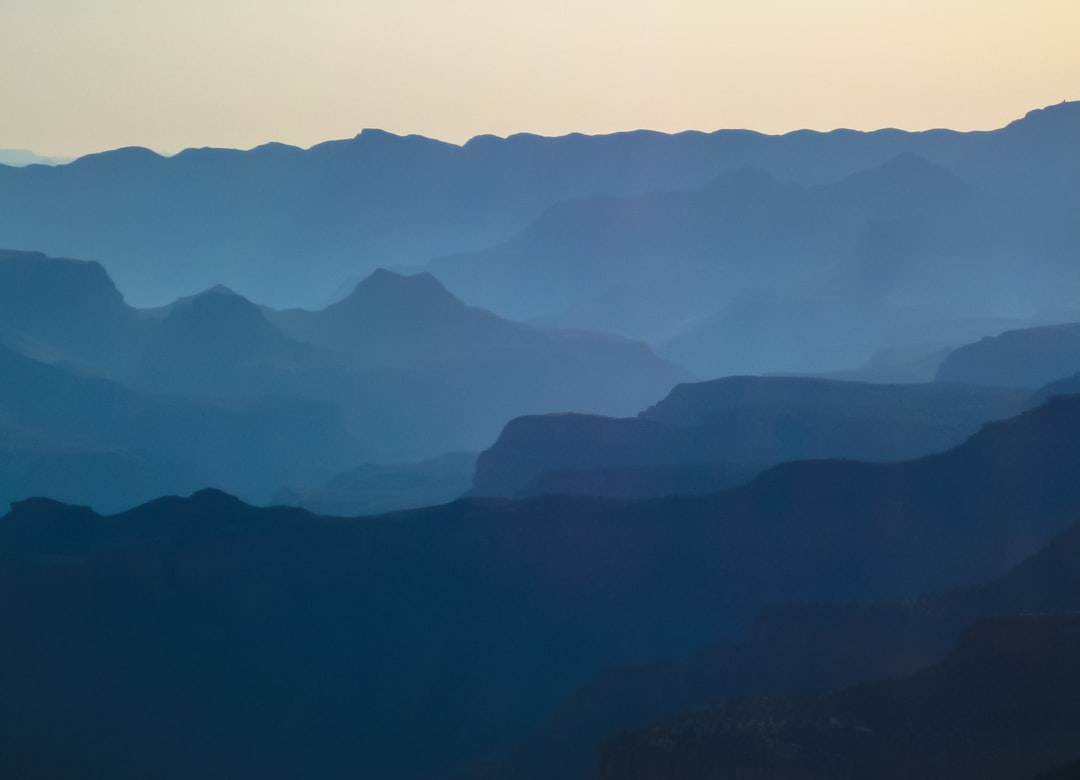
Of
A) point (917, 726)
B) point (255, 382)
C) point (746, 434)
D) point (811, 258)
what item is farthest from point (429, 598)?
point (811, 258)

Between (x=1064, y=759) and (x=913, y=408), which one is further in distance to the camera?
(x=913, y=408)

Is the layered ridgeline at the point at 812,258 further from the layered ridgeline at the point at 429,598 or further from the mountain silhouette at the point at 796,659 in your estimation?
the mountain silhouette at the point at 796,659

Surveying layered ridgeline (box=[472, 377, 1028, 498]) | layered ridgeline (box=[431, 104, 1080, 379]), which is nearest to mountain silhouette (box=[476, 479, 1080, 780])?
layered ridgeline (box=[472, 377, 1028, 498])

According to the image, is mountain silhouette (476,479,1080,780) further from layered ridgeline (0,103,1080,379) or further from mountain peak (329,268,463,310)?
layered ridgeline (0,103,1080,379)

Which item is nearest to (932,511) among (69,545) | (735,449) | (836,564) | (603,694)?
(836,564)

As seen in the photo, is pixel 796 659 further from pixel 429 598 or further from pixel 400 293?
pixel 400 293

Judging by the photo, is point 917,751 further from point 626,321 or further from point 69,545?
point 626,321

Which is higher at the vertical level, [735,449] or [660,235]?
[660,235]
